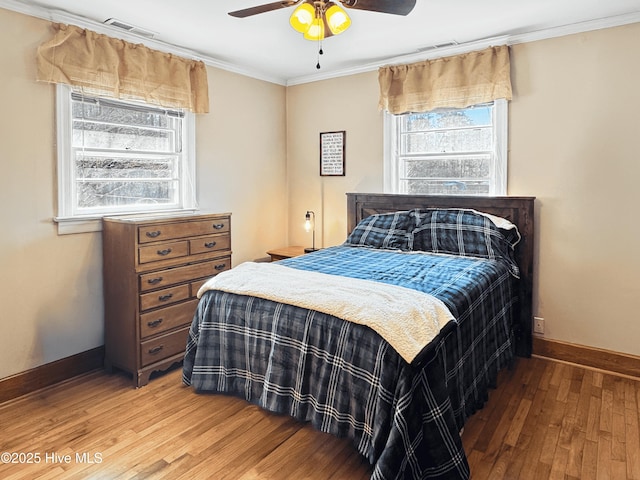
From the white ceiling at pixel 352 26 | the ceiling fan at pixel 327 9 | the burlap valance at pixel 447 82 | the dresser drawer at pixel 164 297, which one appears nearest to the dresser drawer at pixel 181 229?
the dresser drawer at pixel 164 297

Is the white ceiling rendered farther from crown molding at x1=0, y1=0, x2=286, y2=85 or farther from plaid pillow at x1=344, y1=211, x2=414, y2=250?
plaid pillow at x1=344, y1=211, x2=414, y2=250

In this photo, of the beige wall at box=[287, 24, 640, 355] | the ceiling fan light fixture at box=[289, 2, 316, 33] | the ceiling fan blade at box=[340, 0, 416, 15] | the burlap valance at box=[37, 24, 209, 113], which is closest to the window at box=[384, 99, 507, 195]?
the beige wall at box=[287, 24, 640, 355]

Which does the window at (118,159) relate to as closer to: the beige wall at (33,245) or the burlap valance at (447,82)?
the beige wall at (33,245)

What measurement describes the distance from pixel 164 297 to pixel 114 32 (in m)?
1.88

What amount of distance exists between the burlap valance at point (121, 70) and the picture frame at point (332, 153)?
1.24m

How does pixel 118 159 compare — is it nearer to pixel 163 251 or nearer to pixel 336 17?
pixel 163 251

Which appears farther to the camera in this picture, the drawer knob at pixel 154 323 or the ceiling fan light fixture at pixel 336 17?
the drawer knob at pixel 154 323

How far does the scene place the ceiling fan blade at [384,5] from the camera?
6.84 ft

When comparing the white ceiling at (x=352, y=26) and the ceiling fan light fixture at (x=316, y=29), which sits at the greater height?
the white ceiling at (x=352, y=26)

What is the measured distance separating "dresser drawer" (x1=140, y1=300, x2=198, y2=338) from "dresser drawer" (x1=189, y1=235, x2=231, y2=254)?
1.28 feet

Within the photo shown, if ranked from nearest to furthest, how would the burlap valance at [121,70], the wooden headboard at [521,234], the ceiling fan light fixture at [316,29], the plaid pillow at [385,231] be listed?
the ceiling fan light fixture at [316,29]
the burlap valance at [121,70]
the wooden headboard at [521,234]
the plaid pillow at [385,231]

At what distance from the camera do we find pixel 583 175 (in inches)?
123

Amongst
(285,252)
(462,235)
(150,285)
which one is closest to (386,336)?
(462,235)

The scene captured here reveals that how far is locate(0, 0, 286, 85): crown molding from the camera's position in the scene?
267 centimetres
